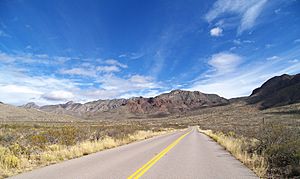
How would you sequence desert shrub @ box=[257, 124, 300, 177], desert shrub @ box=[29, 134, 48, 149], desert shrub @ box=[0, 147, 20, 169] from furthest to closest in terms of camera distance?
1. desert shrub @ box=[29, 134, 48, 149]
2. desert shrub @ box=[0, 147, 20, 169]
3. desert shrub @ box=[257, 124, 300, 177]

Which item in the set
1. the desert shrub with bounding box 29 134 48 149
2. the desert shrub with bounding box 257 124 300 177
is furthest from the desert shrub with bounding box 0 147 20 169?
the desert shrub with bounding box 257 124 300 177

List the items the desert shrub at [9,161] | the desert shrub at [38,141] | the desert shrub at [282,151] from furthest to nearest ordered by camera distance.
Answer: the desert shrub at [38,141] → the desert shrub at [9,161] → the desert shrub at [282,151]

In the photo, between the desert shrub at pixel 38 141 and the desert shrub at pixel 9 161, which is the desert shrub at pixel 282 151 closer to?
the desert shrub at pixel 9 161

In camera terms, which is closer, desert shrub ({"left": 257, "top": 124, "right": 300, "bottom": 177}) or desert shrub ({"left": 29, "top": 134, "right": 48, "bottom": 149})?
desert shrub ({"left": 257, "top": 124, "right": 300, "bottom": 177})

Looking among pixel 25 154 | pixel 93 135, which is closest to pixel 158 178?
pixel 25 154

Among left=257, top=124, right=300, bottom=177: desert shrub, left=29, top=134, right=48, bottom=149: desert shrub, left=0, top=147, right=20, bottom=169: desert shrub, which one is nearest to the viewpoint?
left=257, top=124, right=300, bottom=177: desert shrub

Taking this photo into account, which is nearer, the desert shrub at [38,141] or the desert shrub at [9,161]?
the desert shrub at [9,161]

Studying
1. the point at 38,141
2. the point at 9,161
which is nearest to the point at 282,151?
the point at 9,161

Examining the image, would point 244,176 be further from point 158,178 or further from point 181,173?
point 158,178

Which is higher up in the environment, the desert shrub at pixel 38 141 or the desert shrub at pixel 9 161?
the desert shrub at pixel 38 141

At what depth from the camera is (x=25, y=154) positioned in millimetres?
11922

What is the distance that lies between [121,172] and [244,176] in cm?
374

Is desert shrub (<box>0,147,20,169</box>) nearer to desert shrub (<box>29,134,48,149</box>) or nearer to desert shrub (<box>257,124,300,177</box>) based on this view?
desert shrub (<box>29,134,48,149</box>)

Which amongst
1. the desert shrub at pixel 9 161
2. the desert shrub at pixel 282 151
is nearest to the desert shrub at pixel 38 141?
the desert shrub at pixel 9 161
